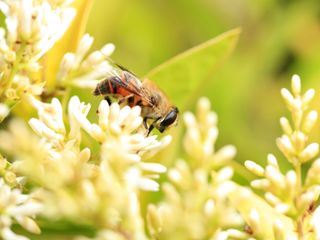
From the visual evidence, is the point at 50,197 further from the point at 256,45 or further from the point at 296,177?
the point at 256,45

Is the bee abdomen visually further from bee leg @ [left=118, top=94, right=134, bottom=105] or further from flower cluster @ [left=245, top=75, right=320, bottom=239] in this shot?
flower cluster @ [left=245, top=75, right=320, bottom=239]

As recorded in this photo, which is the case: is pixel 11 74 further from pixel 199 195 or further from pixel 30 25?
pixel 199 195

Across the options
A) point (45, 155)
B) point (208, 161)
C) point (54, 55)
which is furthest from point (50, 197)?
point (54, 55)

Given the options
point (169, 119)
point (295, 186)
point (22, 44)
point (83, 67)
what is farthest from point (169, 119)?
point (295, 186)

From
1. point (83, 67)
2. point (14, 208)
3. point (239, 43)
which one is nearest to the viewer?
point (14, 208)

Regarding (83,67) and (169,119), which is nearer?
(83,67)

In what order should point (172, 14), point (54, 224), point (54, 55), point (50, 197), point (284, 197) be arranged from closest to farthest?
point (50, 197) < point (284, 197) < point (54, 224) < point (54, 55) < point (172, 14)
